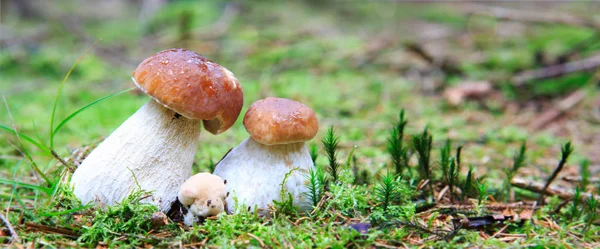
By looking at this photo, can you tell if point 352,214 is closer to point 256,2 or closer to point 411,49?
point 411,49

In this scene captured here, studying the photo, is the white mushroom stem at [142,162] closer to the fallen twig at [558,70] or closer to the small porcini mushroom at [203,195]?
the small porcini mushroom at [203,195]

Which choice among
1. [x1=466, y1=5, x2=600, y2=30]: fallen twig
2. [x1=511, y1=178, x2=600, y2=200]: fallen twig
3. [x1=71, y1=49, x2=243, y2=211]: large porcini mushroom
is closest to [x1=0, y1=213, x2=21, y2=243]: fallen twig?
[x1=71, y1=49, x2=243, y2=211]: large porcini mushroom

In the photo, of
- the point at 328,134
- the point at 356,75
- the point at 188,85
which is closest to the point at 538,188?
the point at 328,134

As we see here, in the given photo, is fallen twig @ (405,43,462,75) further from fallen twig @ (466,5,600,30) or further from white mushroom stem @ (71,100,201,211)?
white mushroom stem @ (71,100,201,211)

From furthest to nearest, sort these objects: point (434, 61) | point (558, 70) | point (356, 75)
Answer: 1. point (356, 75)
2. point (434, 61)
3. point (558, 70)

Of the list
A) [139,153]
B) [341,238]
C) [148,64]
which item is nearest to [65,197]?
[139,153]

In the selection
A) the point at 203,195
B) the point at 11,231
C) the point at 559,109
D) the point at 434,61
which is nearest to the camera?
the point at 11,231

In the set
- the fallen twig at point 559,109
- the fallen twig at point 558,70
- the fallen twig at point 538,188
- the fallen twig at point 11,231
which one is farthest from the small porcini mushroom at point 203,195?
the fallen twig at point 558,70

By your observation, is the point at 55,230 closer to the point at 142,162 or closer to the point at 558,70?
the point at 142,162

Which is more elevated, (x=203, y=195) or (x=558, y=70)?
(x=558, y=70)
